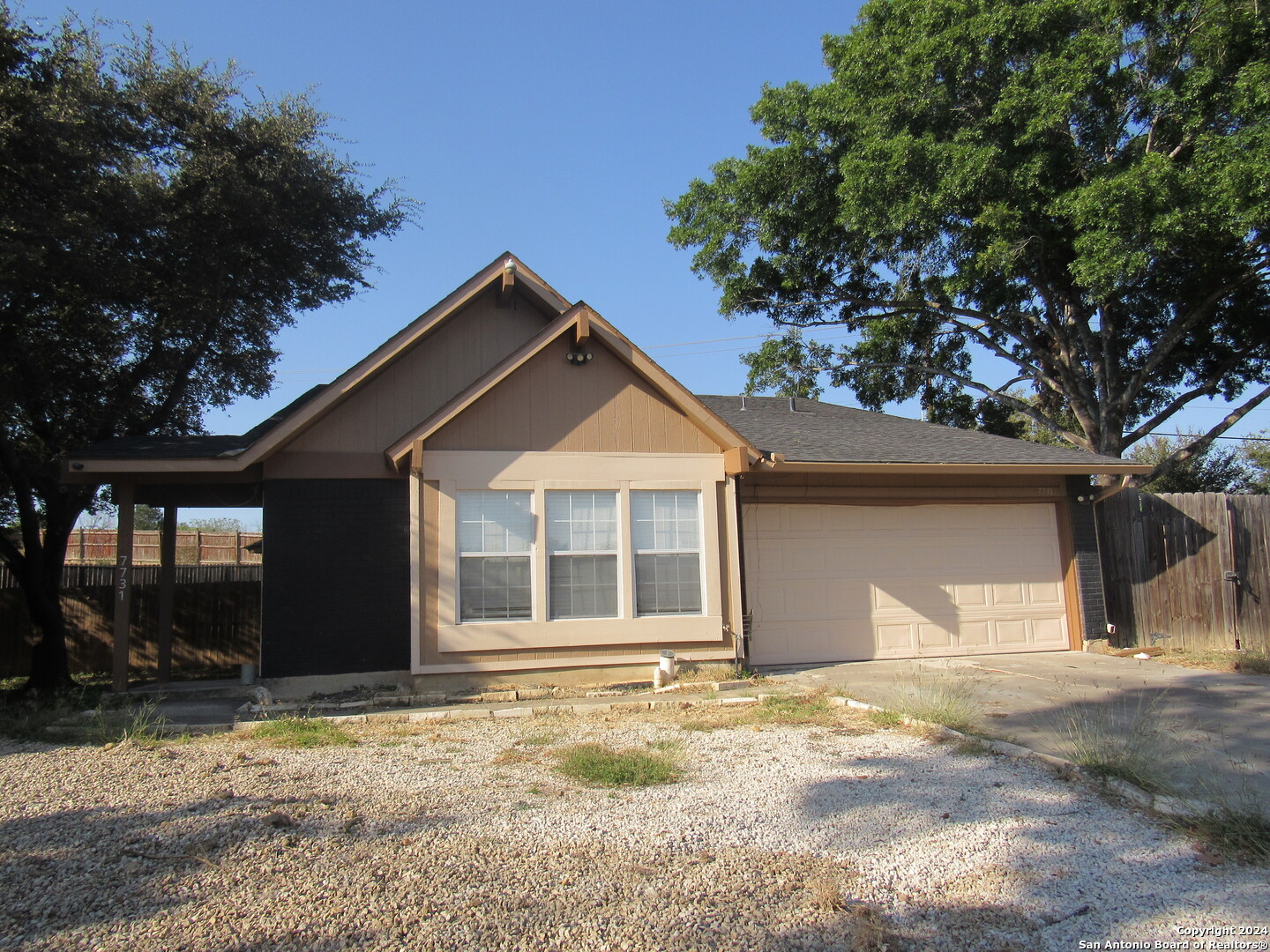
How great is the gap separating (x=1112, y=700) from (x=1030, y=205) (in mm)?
11507

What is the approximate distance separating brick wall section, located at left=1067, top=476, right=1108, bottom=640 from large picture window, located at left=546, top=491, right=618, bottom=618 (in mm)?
6513

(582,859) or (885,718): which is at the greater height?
(885,718)

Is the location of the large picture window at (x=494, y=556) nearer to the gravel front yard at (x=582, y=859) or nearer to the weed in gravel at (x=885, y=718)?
the gravel front yard at (x=582, y=859)

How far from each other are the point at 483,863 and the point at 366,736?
331cm

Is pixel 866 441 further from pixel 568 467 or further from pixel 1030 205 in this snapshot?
pixel 1030 205

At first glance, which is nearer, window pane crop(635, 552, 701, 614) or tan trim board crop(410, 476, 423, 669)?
tan trim board crop(410, 476, 423, 669)

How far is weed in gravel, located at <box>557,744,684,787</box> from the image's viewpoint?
18.2 ft

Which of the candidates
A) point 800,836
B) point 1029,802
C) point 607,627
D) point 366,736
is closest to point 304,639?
point 366,736

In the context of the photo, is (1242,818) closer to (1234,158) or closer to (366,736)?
(366,736)

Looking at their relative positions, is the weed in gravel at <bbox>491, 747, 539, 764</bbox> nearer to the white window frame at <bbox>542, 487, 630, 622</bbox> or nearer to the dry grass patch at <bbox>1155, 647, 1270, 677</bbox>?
the white window frame at <bbox>542, 487, 630, 622</bbox>

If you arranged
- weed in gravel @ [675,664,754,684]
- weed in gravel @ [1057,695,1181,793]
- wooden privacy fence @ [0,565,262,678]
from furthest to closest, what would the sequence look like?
1. wooden privacy fence @ [0,565,262,678]
2. weed in gravel @ [675,664,754,684]
3. weed in gravel @ [1057,695,1181,793]

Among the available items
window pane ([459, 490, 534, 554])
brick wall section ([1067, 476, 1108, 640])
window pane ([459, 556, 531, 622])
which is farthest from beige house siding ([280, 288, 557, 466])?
brick wall section ([1067, 476, 1108, 640])

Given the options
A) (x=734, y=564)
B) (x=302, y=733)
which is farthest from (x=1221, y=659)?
(x=302, y=733)

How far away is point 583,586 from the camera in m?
9.32
